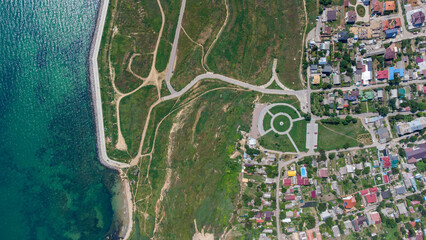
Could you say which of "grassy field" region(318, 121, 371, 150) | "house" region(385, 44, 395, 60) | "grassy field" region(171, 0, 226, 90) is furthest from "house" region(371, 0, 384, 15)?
"grassy field" region(171, 0, 226, 90)

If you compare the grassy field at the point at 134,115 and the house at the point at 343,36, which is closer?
the house at the point at 343,36

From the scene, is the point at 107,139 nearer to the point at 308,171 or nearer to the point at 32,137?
the point at 32,137

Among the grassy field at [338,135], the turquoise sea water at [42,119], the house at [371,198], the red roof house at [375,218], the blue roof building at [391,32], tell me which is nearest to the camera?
the blue roof building at [391,32]

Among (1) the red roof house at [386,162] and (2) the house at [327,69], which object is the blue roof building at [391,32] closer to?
(2) the house at [327,69]

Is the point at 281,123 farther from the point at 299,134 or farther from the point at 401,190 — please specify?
the point at 401,190

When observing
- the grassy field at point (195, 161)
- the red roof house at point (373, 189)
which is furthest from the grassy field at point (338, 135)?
the grassy field at point (195, 161)

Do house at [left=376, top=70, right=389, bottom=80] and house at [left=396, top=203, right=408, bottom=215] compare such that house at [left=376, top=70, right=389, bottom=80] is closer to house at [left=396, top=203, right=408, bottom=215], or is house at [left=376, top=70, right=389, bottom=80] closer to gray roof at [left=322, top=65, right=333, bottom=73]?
gray roof at [left=322, top=65, right=333, bottom=73]

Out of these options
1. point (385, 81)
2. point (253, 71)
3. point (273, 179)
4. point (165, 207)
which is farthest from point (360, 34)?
point (165, 207)

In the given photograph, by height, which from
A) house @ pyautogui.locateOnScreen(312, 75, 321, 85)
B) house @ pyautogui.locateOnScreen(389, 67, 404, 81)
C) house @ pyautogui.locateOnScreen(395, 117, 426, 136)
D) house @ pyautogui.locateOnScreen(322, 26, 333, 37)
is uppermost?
house @ pyautogui.locateOnScreen(322, 26, 333, 37)
